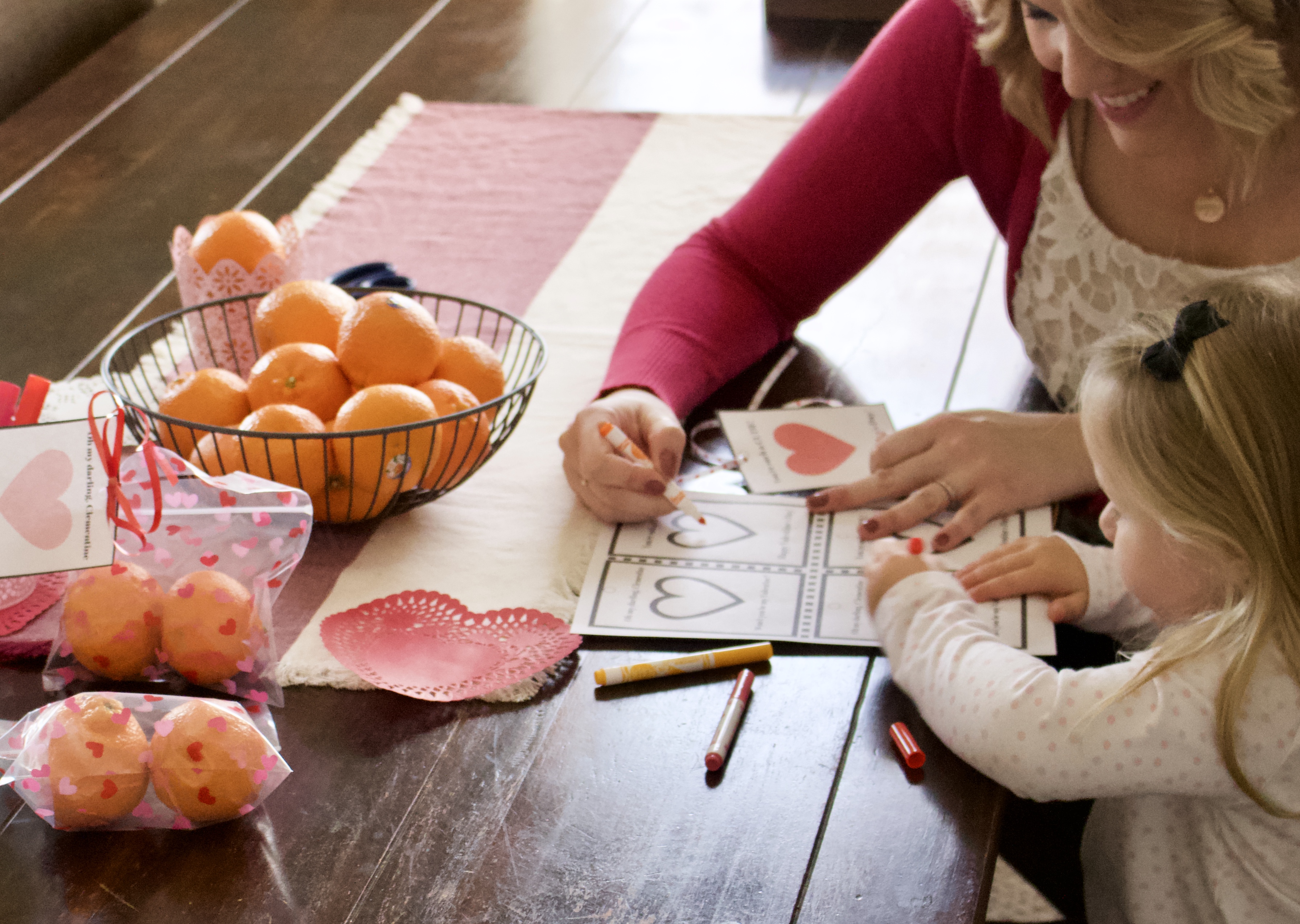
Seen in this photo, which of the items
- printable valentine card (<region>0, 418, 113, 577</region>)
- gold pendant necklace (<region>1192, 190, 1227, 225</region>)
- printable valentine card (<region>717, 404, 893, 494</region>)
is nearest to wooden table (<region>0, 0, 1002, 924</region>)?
printable valentine card (<region>0, 418, 113, 577</region>)

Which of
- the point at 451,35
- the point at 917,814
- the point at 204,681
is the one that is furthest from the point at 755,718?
the point at 451,35

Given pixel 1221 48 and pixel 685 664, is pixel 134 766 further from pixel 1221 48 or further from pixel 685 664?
pixel 1221 48

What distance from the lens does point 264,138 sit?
1.64m

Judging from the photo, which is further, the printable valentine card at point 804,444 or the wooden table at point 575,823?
the printable valentine card at point 804,444

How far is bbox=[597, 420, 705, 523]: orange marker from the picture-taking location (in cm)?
99

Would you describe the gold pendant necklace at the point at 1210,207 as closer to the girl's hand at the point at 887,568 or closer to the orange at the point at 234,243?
the girl's hand at the point at 887,568

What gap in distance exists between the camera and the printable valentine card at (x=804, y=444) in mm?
1051

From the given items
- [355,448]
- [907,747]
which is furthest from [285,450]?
[907,747]

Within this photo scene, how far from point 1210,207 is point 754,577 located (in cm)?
53

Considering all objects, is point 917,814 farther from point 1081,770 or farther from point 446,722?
point 446,722

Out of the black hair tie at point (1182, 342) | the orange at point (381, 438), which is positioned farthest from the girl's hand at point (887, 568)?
the orange at point (381, 438)

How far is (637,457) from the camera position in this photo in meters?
1.01

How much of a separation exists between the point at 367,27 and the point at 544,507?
4.12 feet

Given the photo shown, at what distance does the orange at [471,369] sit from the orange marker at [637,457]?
91mm
